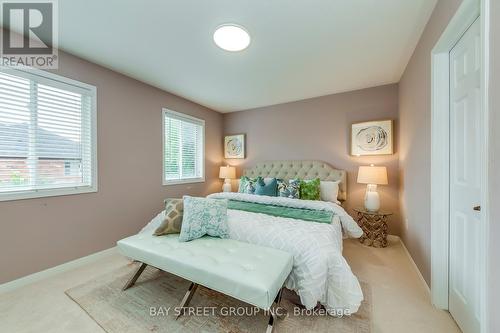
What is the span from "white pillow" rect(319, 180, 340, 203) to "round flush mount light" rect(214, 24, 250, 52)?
231 cm

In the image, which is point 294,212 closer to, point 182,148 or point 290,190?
point 290,190

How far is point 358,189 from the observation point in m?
3.37

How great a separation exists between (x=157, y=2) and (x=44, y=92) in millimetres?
1670

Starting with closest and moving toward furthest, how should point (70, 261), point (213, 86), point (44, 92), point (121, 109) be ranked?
point (44, 92) < point (70, 261) < point (121, 109) < point (213, 86)

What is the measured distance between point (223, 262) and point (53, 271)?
2107 mm

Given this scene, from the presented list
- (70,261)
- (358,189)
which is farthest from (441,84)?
(70,261)

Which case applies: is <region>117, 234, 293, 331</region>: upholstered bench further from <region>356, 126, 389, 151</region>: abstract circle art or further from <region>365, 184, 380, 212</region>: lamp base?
<region>356, 126, 389, 151</region>: abstract circle art

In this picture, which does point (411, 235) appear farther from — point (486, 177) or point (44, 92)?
point (44, 92)

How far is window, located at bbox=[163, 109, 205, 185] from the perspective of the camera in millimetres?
3559

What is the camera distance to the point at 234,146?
4.61 meters

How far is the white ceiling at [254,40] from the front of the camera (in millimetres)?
1639

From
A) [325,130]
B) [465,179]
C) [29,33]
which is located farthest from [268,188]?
[29,33]

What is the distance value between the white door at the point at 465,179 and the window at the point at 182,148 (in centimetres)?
363

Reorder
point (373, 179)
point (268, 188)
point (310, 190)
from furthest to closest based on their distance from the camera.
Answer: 1. point (268, 188)
2. point (310, 190)
3. point (373, 179)
